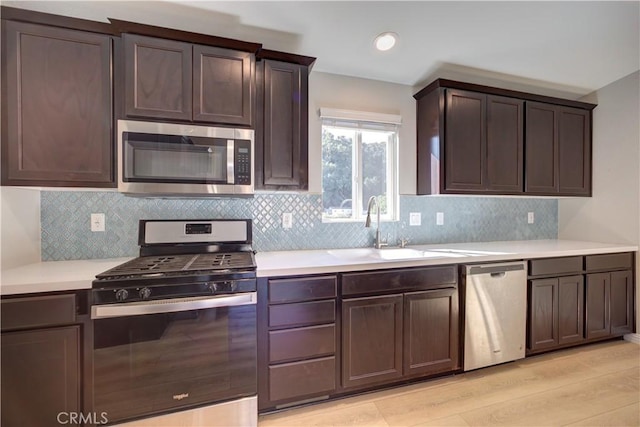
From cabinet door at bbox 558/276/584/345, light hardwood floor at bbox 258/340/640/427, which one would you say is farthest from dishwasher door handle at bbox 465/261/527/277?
light hardwood floor at bbox 258/340/640/427

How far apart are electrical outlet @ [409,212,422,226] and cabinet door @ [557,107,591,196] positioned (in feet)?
4.75

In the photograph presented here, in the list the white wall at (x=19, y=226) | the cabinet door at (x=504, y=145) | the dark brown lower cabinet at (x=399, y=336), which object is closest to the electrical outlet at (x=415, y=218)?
the cabinet door at (x=504, y=145)

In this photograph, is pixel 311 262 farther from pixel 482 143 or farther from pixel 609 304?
pixel 609 304

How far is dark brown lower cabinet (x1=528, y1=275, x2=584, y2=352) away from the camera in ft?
7.54

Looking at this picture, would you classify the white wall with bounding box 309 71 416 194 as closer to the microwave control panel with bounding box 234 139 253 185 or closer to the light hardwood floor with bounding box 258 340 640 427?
the microwave control panel with bounding box 234 139 253 185

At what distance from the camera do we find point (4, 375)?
4.35 ft

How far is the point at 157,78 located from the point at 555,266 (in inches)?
128

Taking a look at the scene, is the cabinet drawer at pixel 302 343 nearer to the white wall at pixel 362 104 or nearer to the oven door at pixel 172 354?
the oven door at pixel 172 354

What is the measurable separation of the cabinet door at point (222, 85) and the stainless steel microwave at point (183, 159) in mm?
96

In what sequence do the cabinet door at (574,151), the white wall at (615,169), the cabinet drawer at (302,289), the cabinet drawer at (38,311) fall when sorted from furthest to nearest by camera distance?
1. the cabinet door at (574,151)
2. the white wall at (615,169)
3. the cabinet drawer at (302,289)
4. the cabinet drawer at (38,311)

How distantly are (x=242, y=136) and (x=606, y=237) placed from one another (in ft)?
11.9

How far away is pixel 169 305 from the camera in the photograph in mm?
1458

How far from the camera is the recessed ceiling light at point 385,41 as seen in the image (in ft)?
6.75

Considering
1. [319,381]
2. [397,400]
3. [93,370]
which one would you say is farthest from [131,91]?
[397,400]
